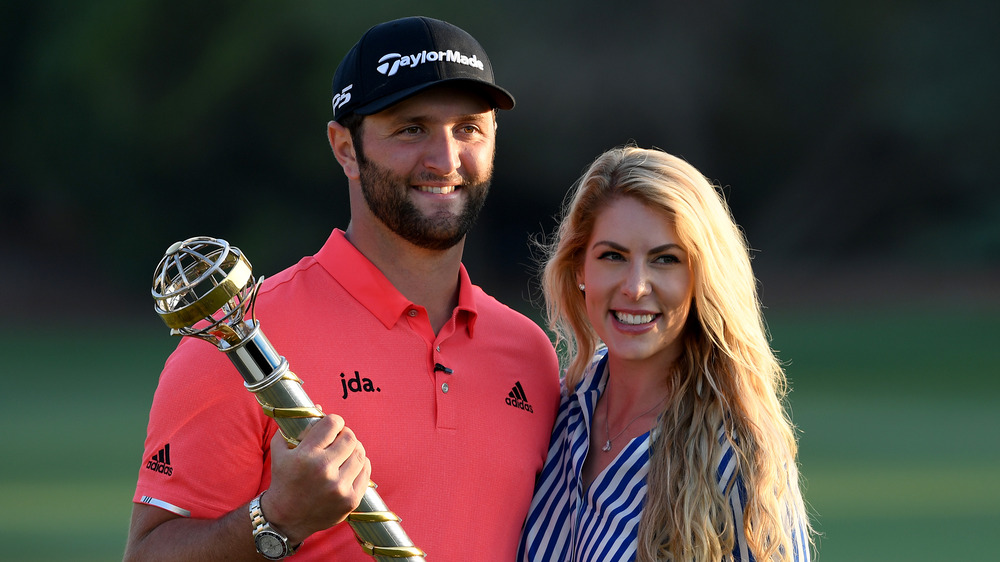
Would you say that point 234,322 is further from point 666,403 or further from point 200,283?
point 666,403

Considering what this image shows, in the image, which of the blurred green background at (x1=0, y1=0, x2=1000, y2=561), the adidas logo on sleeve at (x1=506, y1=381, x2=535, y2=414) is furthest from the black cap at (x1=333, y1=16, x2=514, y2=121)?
the blurred green background at (x1=0, y1=0, x2=1000, y2=561)

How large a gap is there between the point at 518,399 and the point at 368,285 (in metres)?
0.51

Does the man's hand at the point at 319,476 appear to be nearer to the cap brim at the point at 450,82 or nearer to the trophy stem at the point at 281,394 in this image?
the trophy stem at the point at 281,394

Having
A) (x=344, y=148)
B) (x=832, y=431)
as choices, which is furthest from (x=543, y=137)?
(x=344, y=148)

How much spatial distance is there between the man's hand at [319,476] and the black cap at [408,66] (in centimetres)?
92

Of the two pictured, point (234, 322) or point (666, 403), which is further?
point (666, 403)

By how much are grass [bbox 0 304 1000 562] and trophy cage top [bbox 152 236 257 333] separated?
591 cm

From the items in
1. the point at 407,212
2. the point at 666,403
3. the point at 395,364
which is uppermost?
the point at 407,212

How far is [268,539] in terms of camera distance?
216cm

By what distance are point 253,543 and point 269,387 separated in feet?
1.34

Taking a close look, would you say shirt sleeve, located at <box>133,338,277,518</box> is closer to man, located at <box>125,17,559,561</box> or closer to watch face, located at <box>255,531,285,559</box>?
man, located at <box>125,17,559,561</box>

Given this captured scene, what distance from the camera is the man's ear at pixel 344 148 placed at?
287 cm

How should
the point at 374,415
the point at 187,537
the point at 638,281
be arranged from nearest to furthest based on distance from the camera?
the point at 187,537
the point at 374,415
the point at 638,281

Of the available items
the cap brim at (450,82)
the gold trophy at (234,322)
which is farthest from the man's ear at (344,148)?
the gold trophy at (234,322)
